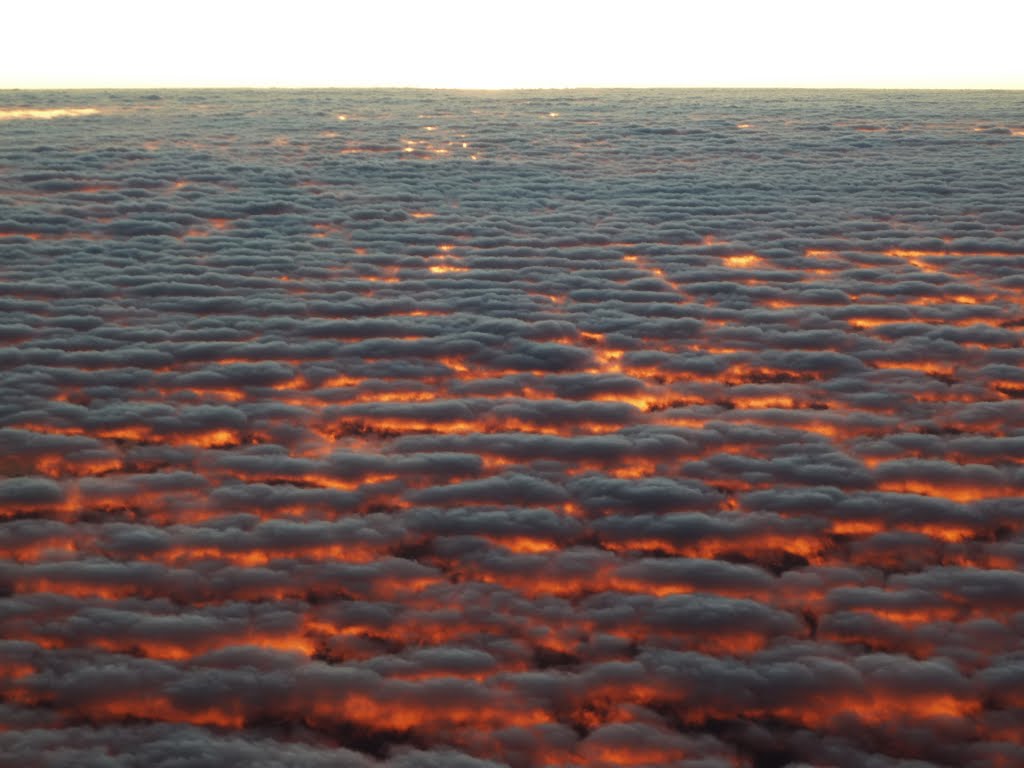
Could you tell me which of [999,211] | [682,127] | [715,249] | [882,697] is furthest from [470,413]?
[682,127]

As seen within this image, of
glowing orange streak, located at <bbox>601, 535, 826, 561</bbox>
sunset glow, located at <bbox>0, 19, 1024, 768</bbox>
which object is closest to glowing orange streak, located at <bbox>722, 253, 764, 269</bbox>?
sunset glow, located at <bbox>0, 19, 1024, 768</bbox>

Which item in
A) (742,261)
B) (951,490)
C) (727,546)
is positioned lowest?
(727,546)

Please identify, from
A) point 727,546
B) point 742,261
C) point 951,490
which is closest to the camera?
point 727,546

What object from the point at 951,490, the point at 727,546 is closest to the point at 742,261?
the point at 951,490

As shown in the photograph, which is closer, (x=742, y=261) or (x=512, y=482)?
(x=512, y=482)

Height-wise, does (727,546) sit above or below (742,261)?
below

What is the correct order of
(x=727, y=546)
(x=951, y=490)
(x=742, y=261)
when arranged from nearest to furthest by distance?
1. (x=727, y=546)
2. (x=951, y=490)
3. (x=742, y=261)

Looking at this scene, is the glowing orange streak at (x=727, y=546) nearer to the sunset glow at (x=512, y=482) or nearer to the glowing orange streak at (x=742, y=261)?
the sunset glow at (x=512, y=482)

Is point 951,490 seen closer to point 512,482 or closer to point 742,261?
point 512,482

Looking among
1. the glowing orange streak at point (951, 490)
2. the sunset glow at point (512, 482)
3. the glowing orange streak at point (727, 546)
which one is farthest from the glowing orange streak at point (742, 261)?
the glowing orange streak at point (727, 546)

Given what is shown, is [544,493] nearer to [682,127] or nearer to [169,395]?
[169,395]

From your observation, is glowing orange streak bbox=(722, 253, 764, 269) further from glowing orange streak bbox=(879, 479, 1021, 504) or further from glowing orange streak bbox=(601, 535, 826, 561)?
glowing orange streak bbox=(601, 535, 826, 561)
